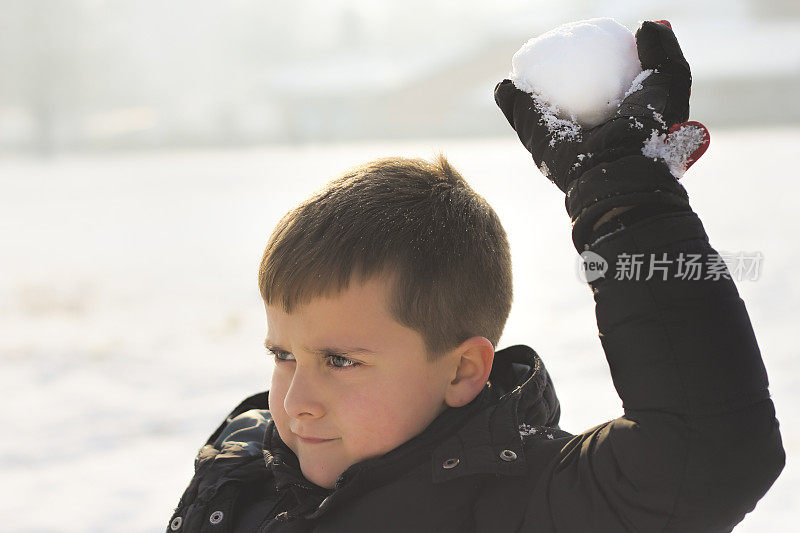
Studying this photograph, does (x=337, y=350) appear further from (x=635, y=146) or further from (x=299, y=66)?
(x=299, y=66)

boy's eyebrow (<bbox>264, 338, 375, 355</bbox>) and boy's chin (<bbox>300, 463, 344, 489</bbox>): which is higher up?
boy's eyebrow (<bbox>264, 338, 375, 355</bbox>)

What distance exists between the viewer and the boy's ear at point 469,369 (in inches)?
42.4

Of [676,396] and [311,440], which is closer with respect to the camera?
[676,396]

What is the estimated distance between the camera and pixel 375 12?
38469mm

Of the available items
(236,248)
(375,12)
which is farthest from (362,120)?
(236,248)

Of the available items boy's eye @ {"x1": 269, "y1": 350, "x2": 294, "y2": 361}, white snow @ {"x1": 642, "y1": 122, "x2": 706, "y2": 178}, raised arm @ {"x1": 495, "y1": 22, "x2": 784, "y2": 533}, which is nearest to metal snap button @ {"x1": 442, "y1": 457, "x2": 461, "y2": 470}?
raised arm @ {"x1": 495, "y1": 22, "x2": 784, "y2": 533}

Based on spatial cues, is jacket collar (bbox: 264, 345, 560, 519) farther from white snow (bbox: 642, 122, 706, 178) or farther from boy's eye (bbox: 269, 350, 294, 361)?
white snow (bbox: 642, 122, 706, 178)

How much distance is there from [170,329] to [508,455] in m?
3.28

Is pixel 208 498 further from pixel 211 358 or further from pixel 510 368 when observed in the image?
pixel 211 358

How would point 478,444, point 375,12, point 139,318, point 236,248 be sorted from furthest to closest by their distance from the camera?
point 375,12 < point 236,248 < point 139,318 < point 478,444

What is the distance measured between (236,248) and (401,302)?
588cm

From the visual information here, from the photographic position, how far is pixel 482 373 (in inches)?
43.1

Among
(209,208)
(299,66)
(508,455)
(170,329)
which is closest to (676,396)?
(508,455)

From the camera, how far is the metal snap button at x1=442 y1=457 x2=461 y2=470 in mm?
989
